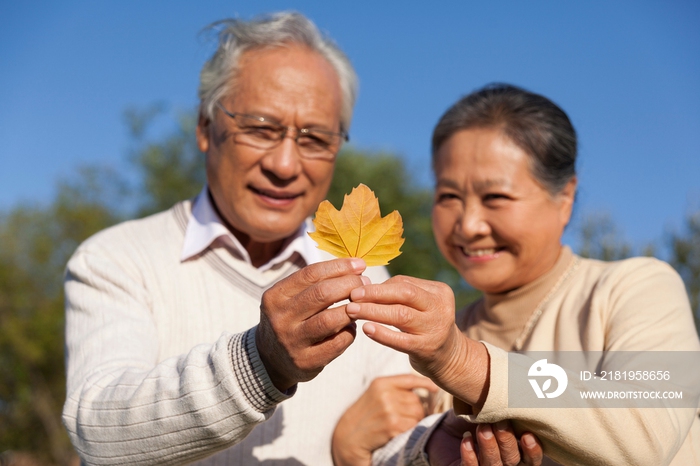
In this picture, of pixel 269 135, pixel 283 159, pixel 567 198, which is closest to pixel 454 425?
pixel 567 198

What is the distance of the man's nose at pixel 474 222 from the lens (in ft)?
9.90

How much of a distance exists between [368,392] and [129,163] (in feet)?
70.2

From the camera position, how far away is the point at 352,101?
371cm

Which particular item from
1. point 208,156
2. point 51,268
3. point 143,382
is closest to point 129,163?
point 51,268

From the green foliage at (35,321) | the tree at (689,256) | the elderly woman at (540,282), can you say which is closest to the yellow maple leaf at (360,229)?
the elderly woman at (540,282)

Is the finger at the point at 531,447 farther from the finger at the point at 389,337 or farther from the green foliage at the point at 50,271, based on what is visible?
the green foliage at the point at 50,271

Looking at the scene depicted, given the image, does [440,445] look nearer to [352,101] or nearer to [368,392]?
[368,392]

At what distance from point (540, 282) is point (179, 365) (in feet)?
6.10

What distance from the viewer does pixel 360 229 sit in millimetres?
1769

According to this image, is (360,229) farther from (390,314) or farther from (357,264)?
(390,314)

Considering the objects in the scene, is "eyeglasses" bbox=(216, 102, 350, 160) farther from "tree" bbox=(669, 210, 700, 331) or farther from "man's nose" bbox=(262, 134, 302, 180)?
"tree" bbox=(669, 210, 700, 331)

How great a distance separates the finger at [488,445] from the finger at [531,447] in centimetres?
9

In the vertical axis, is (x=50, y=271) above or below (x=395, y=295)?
below

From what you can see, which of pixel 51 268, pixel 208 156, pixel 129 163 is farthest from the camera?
pixel 129 163
